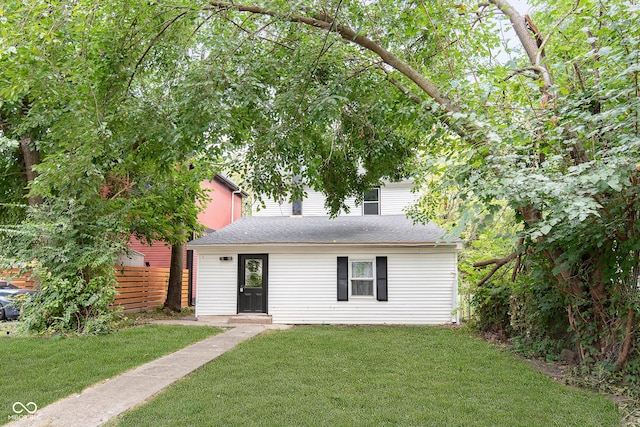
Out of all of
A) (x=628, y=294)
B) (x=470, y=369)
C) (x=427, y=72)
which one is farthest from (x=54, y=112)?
(x=628, y=294)

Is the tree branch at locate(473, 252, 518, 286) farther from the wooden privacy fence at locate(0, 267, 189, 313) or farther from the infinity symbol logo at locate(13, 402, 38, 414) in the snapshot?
the wooden privacy fence at locate(0, 267, 189, 313)

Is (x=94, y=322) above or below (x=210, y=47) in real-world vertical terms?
below

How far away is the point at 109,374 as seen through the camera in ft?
19.5

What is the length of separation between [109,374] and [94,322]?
391cm

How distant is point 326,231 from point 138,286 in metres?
6.25

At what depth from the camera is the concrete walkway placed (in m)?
4.16

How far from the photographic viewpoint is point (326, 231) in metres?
13.3

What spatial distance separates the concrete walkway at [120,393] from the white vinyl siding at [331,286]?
4.36 meters

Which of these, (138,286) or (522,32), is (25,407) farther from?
(138,286)

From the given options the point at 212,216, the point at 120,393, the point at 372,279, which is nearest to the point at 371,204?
the point at 372,279

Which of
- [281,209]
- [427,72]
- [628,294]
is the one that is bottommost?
[628,294]

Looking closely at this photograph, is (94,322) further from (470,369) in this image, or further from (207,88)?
(470,369)

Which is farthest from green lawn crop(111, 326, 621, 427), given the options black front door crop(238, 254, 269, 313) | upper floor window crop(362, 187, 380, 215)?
upper floor window crop(362, 187, 380, 215)

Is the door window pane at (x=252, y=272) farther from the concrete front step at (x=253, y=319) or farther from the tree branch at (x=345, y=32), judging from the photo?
the tree branch at (x=345, y=32)
